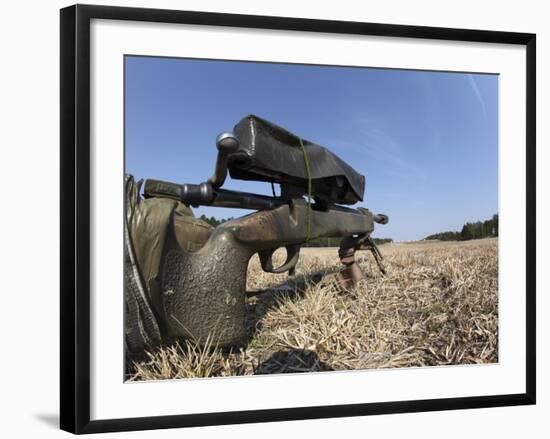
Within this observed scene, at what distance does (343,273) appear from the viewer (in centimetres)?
253

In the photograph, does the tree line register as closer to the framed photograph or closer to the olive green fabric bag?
the framed photograph

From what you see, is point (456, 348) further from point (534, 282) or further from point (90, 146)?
point (90, 146)

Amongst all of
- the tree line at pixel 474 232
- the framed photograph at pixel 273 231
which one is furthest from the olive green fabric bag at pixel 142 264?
the tree line at pixel 474 232

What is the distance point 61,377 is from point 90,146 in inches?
23.6

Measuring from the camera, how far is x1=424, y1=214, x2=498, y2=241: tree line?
173cm

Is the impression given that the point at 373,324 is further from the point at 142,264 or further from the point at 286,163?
the point at 142,264

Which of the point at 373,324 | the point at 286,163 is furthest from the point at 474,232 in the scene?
the point at 286,163

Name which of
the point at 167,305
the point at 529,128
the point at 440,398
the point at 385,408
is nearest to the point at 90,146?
the point at 167,305

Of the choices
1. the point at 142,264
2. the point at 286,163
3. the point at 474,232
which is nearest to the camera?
the point at 142,264

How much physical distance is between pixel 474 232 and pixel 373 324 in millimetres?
506

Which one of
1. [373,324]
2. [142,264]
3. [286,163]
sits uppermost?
[286,163]

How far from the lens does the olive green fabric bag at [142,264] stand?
138 centimetres

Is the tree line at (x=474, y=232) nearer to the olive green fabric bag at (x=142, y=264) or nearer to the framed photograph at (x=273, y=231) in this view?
the framed photograph at (x=273, y=231)

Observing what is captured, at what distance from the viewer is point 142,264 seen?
1.41m
